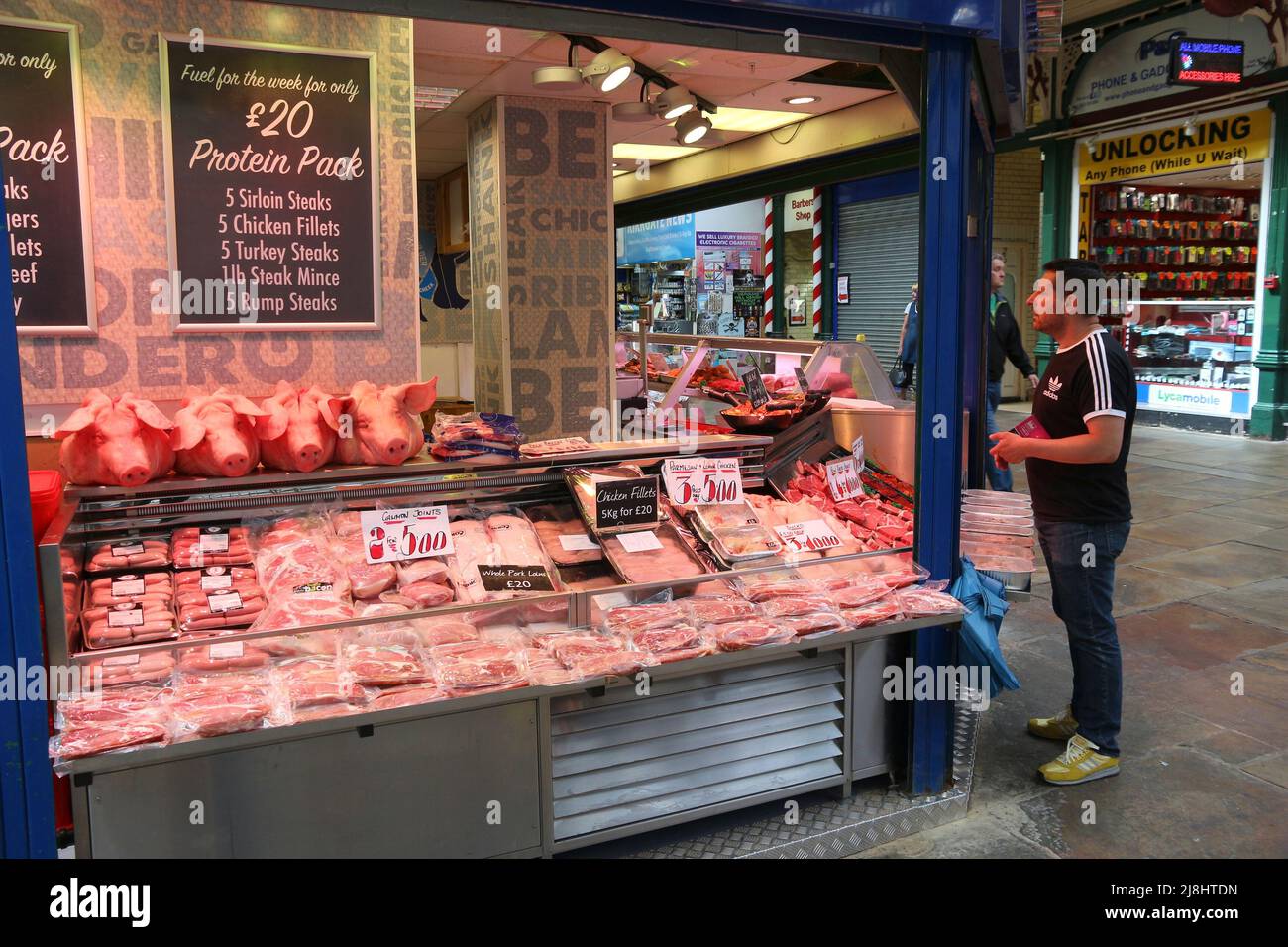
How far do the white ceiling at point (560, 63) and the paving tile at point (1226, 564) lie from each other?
4.12 m

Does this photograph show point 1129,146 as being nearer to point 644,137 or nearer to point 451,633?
point 644,137

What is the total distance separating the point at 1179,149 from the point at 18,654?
13.1 m

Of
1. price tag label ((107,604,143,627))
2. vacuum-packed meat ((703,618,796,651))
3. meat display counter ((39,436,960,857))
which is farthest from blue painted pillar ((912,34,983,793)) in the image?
price tag label ((107,604,143,627))

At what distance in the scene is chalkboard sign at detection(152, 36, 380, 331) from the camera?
433 cm

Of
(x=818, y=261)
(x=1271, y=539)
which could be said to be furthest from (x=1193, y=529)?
(x=818, y=261)

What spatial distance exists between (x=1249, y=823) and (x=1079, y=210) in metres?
11.5

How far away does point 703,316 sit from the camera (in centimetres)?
1969

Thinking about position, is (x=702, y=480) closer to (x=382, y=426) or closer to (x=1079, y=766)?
(x=382, y=426)

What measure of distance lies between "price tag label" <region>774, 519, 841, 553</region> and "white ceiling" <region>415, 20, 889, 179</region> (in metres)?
3.22

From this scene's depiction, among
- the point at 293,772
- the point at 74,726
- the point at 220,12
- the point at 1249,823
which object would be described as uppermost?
the point at 220,12

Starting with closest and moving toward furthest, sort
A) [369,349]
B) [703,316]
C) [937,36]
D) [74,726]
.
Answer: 1. [74,726]
2. [937,36]
3. [369,349]
4. [703,316]

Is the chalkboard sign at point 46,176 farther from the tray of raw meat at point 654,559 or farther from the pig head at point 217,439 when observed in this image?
the tray of raw meat at point 654,559

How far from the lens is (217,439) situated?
313 centimetres
